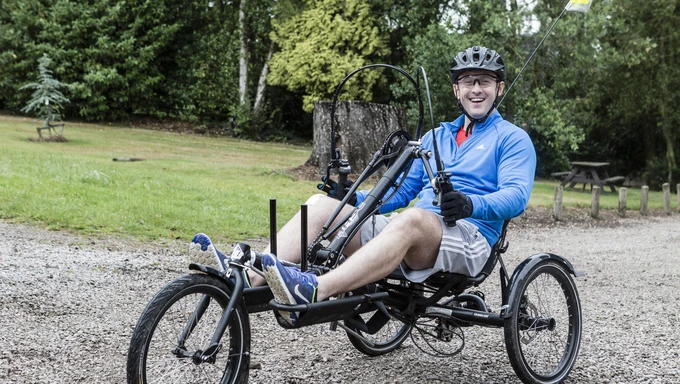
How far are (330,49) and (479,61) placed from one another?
21.2 m

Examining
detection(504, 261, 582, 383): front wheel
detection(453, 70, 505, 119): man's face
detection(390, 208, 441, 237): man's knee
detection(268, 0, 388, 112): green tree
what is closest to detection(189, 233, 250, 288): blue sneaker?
detection(390, 208, 441, 237): man's knee

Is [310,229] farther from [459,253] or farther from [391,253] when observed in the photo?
[459,253]

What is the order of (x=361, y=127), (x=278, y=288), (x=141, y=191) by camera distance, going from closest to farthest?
(x=278, y=288), (x=141, y=191), (x=361, y=127)

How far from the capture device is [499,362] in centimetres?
424

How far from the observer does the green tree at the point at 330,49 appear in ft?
79.4

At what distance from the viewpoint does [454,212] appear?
3.36m

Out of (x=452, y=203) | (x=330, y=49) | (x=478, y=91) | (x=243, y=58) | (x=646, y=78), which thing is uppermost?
(x=330, y=49)

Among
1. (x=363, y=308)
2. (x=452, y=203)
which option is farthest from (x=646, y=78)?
(x=363, y=308)

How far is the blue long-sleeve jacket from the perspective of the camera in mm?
3619

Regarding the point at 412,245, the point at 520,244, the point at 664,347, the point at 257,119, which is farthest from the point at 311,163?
the point at 257,119

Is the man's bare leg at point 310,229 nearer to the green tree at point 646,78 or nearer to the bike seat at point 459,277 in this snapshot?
the bike seat at point 459,277

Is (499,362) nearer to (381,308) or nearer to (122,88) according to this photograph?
(381,308)

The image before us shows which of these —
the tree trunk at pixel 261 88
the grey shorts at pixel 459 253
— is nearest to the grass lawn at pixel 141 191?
the grey shorts at pixel 459 253

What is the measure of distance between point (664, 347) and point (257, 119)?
23.0 m
